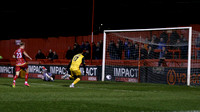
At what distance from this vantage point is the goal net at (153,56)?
20875 mm

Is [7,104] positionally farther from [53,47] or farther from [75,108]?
[53,47]

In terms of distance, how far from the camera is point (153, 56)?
2230cm

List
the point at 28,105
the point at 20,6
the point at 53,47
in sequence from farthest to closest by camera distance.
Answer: the point at 20,6 < the point at 53,47 < the point at 28,105

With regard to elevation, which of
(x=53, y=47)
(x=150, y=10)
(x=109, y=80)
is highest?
(x=150, y=10)

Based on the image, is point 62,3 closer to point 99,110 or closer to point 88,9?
point 88,9

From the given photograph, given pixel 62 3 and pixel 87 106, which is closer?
pixel 87 106

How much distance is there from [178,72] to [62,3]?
2243 cm

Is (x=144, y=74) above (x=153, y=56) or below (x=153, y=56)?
below

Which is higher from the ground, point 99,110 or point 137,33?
point 137,33

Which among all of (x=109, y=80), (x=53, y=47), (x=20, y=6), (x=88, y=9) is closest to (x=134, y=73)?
(x=109, y=80)

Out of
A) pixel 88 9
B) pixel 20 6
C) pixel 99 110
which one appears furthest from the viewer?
pixel 20 6

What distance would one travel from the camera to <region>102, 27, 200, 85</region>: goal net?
68.5 ft

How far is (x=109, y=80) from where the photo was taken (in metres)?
23.8

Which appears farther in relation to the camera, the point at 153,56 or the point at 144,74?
the point at 144,74
